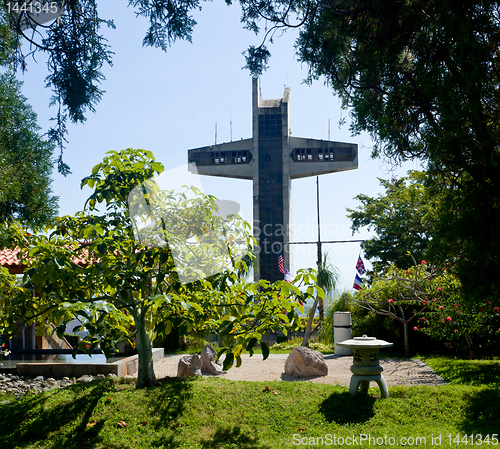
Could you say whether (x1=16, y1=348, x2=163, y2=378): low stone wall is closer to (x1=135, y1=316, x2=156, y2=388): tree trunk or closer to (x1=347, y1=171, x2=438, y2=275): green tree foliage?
(x1=135, y1=316, x2=156, y2=388): tree trunk

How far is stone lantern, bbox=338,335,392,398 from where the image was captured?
6.01 metres

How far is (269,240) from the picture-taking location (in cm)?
2708

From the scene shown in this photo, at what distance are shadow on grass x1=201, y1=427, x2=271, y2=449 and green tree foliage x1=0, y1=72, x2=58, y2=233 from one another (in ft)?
16.4

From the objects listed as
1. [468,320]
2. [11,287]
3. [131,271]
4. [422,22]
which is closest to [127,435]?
[131,271]

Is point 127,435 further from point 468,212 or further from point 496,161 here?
point 496,161

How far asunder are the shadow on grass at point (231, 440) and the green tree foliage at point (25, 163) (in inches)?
197

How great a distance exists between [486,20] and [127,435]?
19.9 feet

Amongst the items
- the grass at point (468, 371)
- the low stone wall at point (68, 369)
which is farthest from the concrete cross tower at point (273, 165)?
the low stone wall at point (68, 369)

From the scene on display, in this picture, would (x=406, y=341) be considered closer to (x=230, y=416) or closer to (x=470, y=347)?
(x=470, y=347)

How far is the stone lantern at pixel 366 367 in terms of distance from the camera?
19.7ft

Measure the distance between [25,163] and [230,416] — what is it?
260 inches

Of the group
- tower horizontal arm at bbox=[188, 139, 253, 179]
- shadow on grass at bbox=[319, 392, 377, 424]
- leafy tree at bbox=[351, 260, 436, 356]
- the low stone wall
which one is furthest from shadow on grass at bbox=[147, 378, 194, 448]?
tower horizontal arm at bbox=[188, 139, 253, 179]

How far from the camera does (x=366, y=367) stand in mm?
6012

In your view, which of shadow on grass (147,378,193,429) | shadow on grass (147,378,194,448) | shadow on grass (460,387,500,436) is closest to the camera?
shadow on grass (147,378,194,448)
